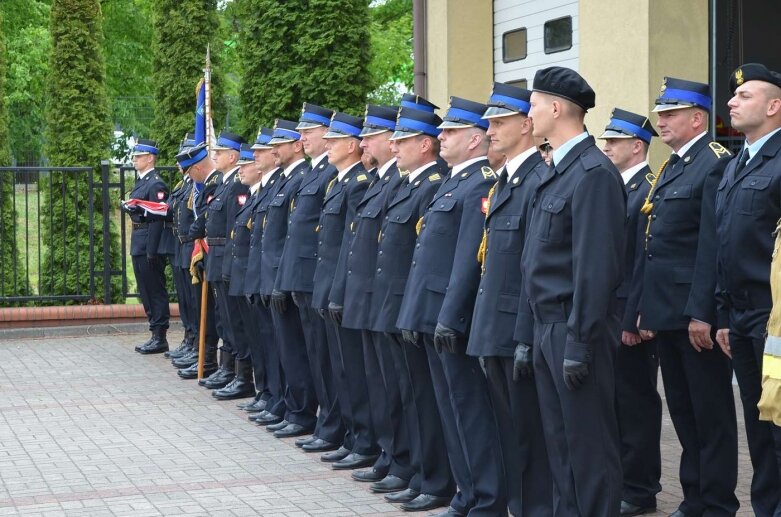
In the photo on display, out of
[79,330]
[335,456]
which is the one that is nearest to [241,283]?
[335,456]

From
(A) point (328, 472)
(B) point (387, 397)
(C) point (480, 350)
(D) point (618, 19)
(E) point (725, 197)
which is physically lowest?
(A) point (328, 472)

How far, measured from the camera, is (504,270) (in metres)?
5.65

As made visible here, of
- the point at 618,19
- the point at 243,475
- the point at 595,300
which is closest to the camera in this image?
the point at 595,300

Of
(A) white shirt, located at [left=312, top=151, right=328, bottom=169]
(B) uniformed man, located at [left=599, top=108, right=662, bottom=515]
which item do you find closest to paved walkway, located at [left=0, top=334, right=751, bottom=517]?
(B) uniformed man, located at [left=599, top=108, right=662, bottom=515]

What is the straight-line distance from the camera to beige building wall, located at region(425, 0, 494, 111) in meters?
13.9

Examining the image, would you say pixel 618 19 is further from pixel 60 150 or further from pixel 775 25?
pixel 60 150

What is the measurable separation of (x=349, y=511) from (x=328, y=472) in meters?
1.05

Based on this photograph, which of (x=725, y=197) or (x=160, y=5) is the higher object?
(x=160, y=5)

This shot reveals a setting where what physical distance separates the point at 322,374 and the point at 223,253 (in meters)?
2.44

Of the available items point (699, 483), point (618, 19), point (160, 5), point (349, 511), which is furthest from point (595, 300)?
point (160, 5)

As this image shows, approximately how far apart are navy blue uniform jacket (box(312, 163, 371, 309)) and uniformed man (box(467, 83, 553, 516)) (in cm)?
214

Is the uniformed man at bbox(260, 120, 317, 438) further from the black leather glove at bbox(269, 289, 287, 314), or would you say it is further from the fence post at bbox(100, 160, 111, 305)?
the fence post at bbox(100, 160, 111, 305)

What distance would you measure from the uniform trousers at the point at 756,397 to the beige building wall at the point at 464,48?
851 centimetres

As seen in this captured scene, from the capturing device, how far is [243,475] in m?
7.73
